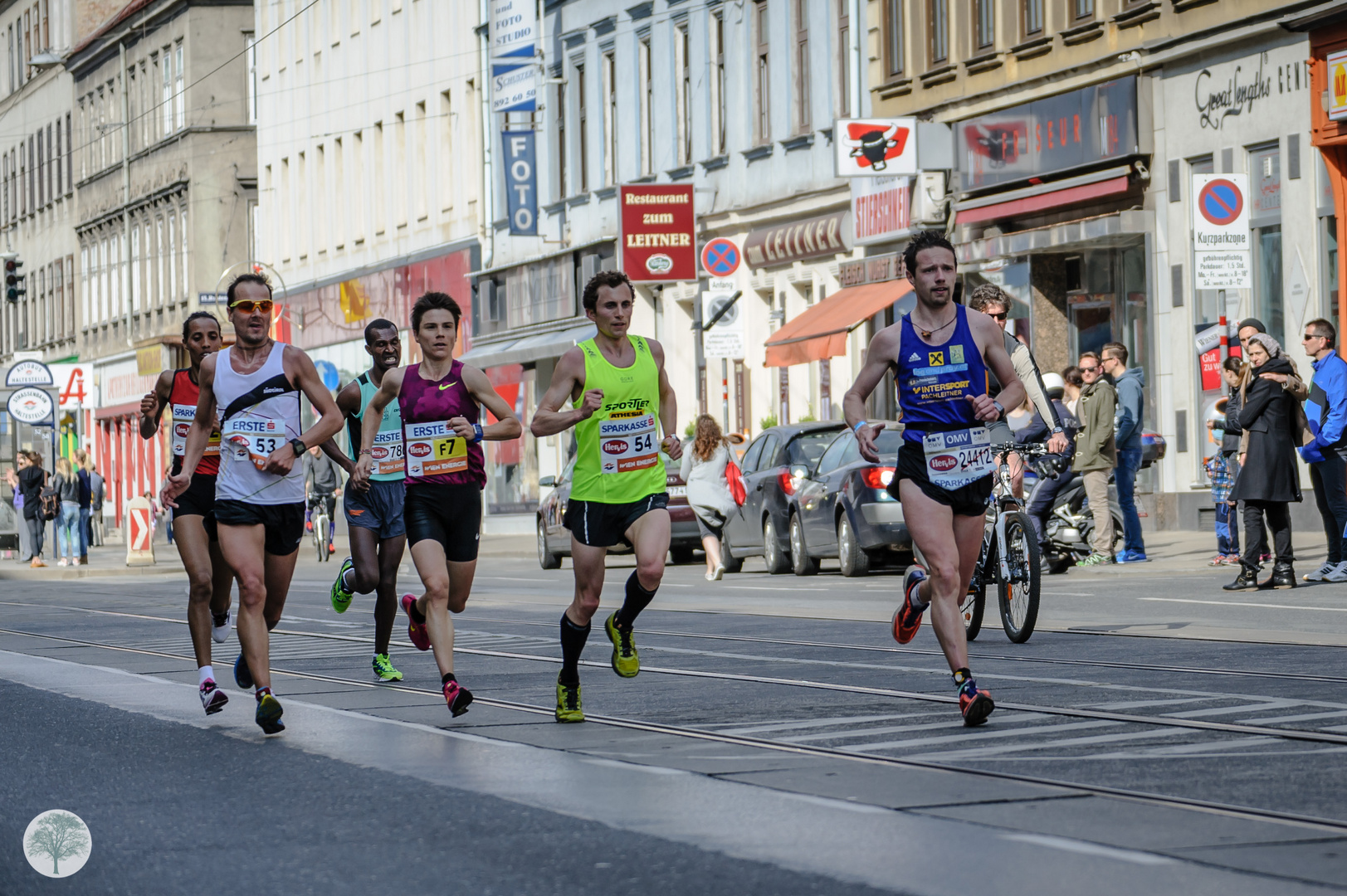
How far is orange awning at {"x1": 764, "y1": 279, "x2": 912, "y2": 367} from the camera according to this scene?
33.7 meters

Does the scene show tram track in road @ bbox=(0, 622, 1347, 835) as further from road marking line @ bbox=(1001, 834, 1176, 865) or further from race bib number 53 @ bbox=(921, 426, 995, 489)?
race bib number 53 @ bbox=(921, 426, 995, 489)

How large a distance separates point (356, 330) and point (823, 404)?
23491 millimetres

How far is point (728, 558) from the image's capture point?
26953 mm

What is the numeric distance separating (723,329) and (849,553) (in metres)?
8.46

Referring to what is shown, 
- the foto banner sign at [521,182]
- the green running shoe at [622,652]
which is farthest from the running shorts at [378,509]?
the foto banner sign at [521,182]

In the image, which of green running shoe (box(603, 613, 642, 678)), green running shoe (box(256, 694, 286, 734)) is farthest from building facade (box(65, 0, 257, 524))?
green running shoe (box(256, 694, 286, 734))

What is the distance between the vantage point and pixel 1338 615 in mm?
15383

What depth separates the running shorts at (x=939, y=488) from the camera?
978 cm

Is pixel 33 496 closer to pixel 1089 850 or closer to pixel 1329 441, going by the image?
pixel 1329 441

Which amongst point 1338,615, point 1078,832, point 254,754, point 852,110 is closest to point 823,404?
point 852,110

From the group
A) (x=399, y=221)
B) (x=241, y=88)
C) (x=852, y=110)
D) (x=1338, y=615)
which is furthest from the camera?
(x=241, y=88)

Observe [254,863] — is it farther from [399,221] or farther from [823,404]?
[399,221]

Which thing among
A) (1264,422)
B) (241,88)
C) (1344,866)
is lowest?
(1344,866)

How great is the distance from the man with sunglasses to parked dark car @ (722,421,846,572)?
45.6 feet
